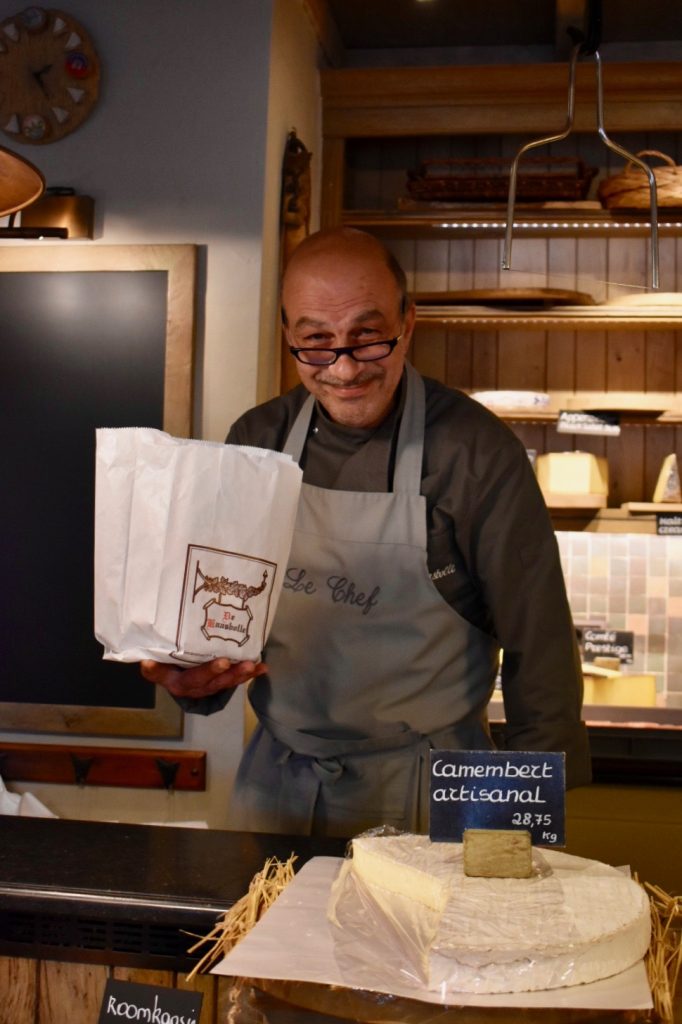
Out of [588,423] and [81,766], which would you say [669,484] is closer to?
[588,423]

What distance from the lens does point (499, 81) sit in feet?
12.9

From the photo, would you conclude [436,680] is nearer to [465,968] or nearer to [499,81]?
[465,968]

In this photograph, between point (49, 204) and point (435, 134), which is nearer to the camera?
point (49, 204)

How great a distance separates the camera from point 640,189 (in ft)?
12.3

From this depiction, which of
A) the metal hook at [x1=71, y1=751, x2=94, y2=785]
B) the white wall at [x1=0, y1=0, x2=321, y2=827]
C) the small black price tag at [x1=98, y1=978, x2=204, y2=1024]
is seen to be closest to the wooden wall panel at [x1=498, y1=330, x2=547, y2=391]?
the white wall at [x1=0, y1=0, x2=321, y2=827]

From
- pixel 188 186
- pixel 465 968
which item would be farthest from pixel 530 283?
pixel 465 968

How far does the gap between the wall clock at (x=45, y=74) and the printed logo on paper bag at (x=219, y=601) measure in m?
2.15

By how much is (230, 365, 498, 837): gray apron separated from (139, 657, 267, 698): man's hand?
1.50 feet

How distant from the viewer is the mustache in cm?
196

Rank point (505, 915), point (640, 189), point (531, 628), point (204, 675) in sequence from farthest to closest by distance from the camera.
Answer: point (640, 189)
point (531, 628)
point (204, 675)
point (505, 915)

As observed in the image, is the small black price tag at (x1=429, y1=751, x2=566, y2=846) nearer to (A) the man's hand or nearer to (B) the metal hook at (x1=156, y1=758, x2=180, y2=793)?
(A) the man's hand

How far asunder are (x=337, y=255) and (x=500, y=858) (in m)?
1.20

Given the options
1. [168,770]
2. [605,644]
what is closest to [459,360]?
[605,644]

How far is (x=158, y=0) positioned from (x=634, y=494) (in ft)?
7.79
